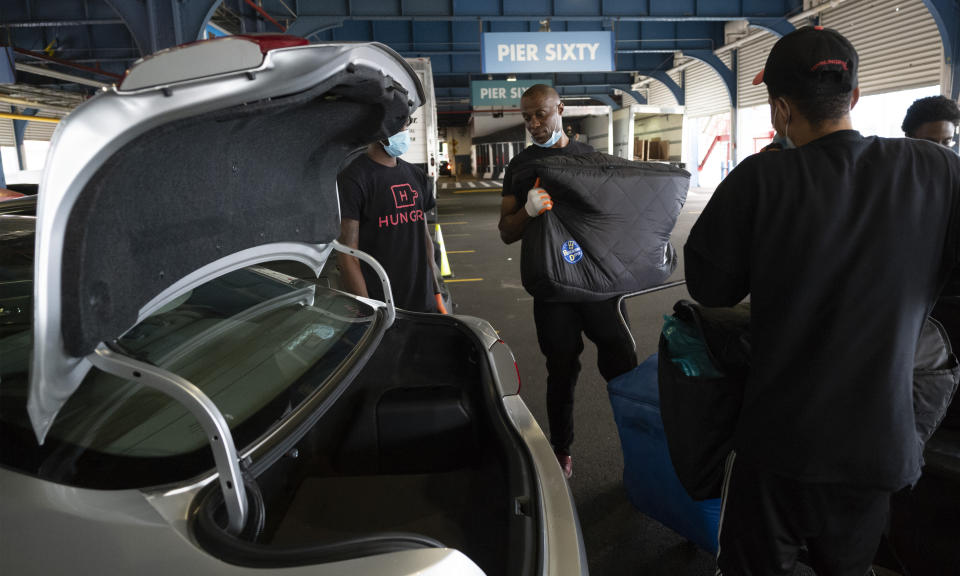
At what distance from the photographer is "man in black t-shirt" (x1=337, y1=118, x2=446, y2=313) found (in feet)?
10.2

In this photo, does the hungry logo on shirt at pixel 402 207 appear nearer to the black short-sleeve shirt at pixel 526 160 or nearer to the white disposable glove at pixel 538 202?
the black short-sleeve shirt at pixel 526 160

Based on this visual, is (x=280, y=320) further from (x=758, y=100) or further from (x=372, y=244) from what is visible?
(x=758, y=100)

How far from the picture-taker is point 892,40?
1259cm

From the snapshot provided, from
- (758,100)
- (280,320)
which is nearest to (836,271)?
(280,320)

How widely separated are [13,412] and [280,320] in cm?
81

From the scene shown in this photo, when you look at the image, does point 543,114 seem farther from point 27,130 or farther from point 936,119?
point 27,130

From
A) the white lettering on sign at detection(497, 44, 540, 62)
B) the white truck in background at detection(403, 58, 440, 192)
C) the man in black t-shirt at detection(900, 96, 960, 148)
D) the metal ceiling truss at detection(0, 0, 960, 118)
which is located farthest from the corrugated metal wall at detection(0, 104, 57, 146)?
the man in black t-shirt at detection(900, 96, 960, 148)

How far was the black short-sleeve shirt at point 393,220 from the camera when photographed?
311 centimetres

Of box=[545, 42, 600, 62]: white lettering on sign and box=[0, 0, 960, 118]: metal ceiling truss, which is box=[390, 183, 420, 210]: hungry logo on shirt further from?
box=[545, 42, 600, 62]: white lettering on sign

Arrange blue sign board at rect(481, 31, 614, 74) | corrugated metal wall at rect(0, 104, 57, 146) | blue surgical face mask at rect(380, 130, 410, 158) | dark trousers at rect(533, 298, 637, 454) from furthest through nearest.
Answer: corrugated metal wall at rect(0, 104, 57, 146) < blue sign board at rect(481, 31, 614, 74) < blue surgical face mask at rect(380, 130, 410, 158) < dark trousers at rect(533, 298, 637, 454)

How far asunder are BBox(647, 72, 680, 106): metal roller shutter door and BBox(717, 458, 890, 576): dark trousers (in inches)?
950

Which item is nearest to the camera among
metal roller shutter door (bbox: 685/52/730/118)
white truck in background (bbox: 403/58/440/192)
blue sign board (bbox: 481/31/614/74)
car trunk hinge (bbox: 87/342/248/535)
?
car trunk hinge (bbox: 87/342/248/535)

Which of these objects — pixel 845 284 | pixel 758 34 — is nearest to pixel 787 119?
pixel 845 284

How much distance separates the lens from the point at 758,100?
17.4 m
